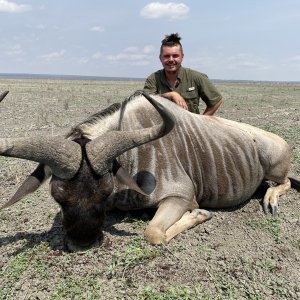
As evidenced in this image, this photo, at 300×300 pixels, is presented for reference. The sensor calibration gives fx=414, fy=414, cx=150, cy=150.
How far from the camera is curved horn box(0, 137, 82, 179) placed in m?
3.88

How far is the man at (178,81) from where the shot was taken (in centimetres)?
652

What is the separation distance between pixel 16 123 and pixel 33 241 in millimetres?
9514

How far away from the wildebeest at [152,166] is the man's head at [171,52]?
123 centimetres

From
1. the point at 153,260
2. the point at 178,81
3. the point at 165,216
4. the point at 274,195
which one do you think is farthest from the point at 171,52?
the point at 153,260

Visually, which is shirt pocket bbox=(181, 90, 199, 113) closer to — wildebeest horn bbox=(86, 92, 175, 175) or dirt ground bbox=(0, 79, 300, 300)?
dirt ground bbox=(0, 79, 300, 300)

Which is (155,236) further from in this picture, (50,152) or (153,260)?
(50,152)

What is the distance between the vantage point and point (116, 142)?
4.14 m

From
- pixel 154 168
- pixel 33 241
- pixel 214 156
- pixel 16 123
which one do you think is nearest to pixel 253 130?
pixel 214 156

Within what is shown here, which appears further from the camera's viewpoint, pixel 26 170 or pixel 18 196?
pixel 26 170

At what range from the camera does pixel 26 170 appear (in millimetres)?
7457

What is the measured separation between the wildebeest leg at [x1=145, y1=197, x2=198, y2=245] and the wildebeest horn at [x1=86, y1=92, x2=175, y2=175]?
90 cm

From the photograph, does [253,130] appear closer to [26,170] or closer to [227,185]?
[227,185]

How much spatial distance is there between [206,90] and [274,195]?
219 cm

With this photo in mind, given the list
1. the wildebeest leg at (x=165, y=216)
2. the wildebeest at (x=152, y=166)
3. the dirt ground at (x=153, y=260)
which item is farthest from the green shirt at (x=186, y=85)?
the wildebeest leg at (x=165, y=216)
